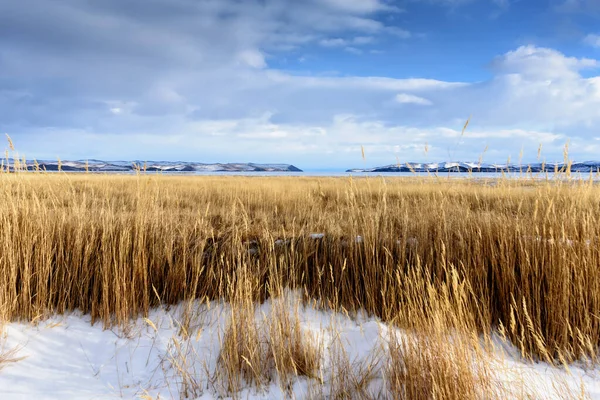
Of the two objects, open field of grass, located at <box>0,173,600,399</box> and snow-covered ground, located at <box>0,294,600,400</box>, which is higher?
open field of grass, located at <box>0,173,600,399</box>

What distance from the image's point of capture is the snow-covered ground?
2566mm

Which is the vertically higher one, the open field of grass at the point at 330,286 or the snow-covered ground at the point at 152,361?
the open field of grass at the point at 330,286

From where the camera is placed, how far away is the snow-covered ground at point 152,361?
2566 mm

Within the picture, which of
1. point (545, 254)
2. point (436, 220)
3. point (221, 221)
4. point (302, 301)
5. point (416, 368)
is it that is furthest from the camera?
point (221, 221)

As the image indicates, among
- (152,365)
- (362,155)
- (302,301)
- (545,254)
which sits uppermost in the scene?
(362,155)

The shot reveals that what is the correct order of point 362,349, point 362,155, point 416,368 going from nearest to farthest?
1. point 416,368
2. point 362,349
3. point 362,155

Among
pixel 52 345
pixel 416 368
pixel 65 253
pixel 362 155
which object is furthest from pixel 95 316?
pixel 362 155

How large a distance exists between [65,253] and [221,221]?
7.38 feet

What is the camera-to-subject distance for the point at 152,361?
3049 millimetres

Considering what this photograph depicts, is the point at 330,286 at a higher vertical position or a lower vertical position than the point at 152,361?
higher

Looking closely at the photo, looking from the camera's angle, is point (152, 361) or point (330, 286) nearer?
point (152, 361)

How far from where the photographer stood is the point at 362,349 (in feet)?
9.84

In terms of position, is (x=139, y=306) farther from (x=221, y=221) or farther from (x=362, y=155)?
(x=362, y=155)

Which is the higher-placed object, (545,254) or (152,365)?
(545,254)
